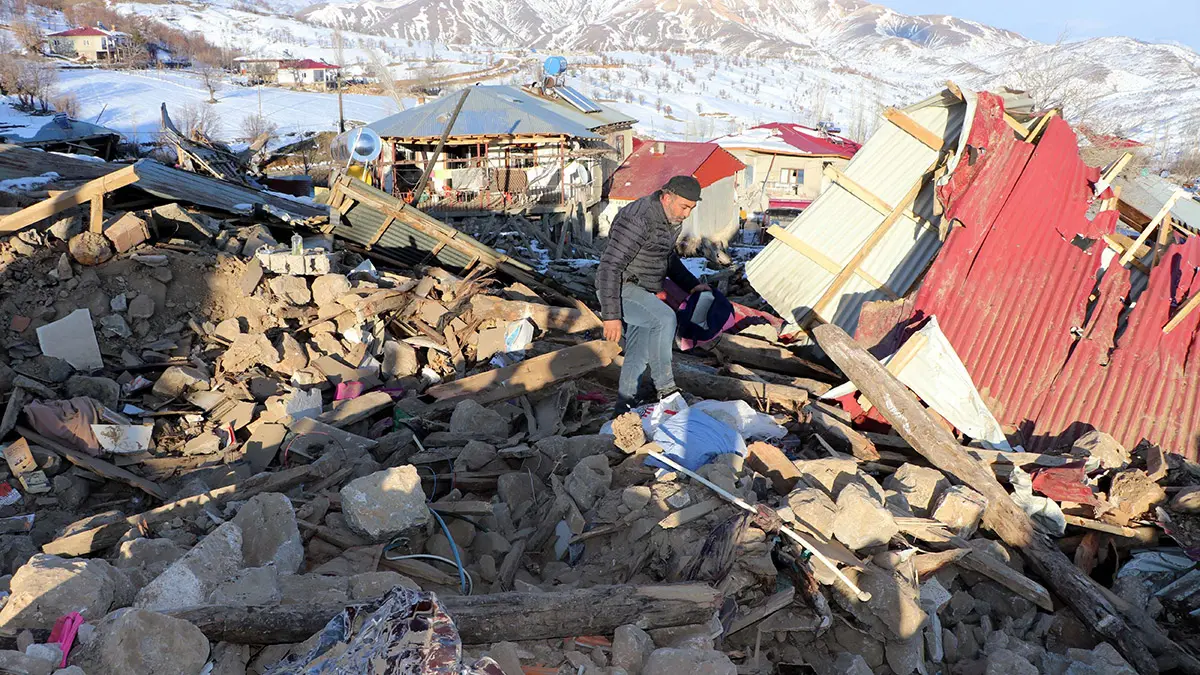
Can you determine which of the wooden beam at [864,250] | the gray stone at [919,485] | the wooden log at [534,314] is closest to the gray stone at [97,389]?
the wooden log at [534,314]

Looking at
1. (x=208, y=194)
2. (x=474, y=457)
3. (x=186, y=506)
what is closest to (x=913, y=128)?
(x=474, y=457)

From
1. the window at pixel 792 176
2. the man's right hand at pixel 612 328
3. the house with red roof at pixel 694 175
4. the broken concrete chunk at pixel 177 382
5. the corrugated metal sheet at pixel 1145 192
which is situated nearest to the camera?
the man's right hand at pixel 612 328

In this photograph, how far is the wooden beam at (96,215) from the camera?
7371mm

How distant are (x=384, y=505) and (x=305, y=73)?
72.0 m

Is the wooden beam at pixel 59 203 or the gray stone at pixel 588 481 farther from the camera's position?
the wooden beam at pixel 59 203

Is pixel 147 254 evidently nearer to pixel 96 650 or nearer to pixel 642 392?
pixel 642 392

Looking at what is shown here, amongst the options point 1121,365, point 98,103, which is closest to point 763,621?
point 1121,365

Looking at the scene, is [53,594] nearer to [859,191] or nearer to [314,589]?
[314,589]

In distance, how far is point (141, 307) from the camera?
710 cm

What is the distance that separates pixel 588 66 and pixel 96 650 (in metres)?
98.6

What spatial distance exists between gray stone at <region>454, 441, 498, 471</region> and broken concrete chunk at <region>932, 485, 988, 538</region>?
2597 mm

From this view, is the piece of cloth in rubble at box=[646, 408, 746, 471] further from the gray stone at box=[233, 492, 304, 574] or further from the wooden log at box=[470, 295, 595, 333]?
the wooden log at box=[470, 295, 595, 333]

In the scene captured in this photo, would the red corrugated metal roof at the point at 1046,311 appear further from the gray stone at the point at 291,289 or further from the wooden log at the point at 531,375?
the gray stone at the point at 291,289

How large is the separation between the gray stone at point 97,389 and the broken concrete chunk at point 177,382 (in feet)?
0.93
